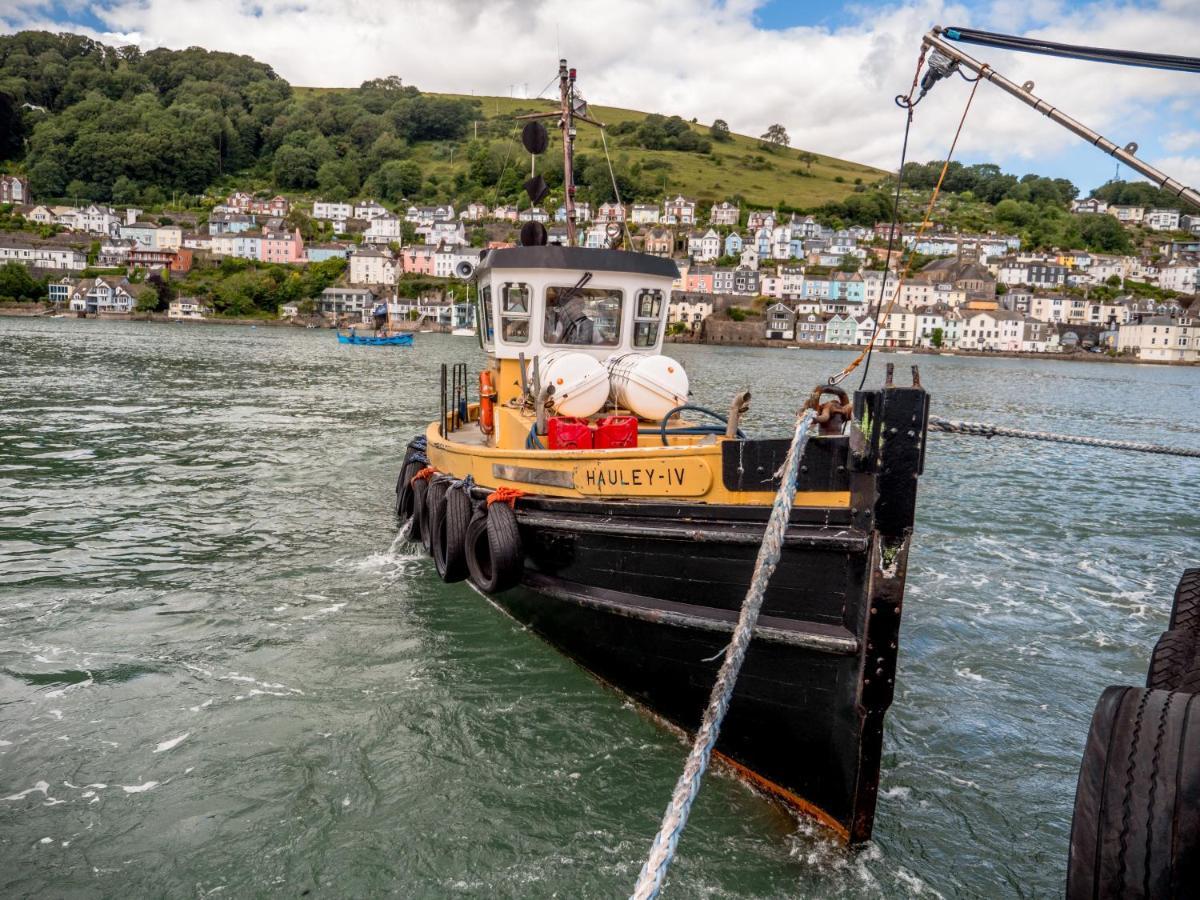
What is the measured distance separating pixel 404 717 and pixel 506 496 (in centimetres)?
195

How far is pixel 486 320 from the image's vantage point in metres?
10.2

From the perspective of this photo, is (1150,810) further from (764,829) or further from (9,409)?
(9,409)

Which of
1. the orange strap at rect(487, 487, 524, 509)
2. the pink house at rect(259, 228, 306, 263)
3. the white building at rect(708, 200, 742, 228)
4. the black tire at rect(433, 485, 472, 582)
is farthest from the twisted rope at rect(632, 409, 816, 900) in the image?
the white building at rect(708, 200, 742, 228)

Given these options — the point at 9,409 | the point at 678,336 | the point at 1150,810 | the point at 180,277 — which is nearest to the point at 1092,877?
the point at 1150,810

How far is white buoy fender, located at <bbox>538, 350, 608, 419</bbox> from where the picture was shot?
26.0ft

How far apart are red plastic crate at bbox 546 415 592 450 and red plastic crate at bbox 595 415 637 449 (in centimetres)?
11

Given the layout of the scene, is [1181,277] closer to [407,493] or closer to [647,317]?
[647,317]

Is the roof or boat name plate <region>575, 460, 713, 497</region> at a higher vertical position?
the roof

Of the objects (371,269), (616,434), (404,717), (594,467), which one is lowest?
(404,717)

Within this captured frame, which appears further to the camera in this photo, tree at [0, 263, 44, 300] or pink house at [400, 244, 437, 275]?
pink house at [400, 244, 437, 275]

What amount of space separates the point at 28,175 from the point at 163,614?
20782 centimetres

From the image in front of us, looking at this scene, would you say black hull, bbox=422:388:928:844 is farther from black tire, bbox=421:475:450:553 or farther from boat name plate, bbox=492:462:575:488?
black tire, bbox=421:475:450:553

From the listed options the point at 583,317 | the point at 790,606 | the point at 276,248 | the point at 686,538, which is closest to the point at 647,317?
the point at 583,317

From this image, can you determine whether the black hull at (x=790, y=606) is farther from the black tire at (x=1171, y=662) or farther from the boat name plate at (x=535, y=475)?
the black tire at (x=1171, y=662)
